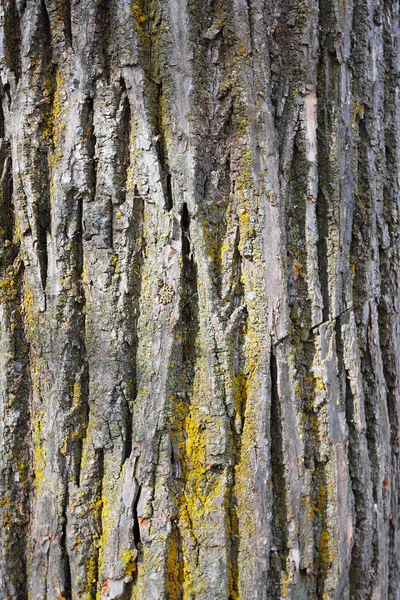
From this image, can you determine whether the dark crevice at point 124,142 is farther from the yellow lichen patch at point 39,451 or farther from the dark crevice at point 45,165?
the yellow lichen patch at point 39,451

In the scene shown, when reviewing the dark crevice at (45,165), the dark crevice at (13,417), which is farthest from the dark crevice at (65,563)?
the dark crevice at (45,165)

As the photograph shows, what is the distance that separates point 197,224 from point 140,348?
0.31 meters

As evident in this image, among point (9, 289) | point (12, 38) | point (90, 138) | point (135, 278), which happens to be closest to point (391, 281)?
point (135, 278)

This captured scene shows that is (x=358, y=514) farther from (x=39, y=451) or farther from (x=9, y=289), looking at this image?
(x=9, y=289)

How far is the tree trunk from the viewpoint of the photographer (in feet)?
3.30

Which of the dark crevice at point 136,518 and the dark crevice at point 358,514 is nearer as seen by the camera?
the dark crevice at point 136,518

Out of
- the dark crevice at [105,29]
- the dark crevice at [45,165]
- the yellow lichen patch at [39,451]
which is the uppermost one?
the dark crevice at [105,29]

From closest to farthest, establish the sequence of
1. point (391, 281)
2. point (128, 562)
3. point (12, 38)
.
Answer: point (128, 562) < point (12, 38) < point (391, 281)

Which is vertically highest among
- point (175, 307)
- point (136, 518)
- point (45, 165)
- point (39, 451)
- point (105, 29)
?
point (105, 29)

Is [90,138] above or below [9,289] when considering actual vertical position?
above

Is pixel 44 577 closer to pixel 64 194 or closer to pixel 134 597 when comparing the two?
pixel 134 597

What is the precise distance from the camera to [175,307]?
3.34 feet

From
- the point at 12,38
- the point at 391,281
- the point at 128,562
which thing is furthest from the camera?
the point at 391,281

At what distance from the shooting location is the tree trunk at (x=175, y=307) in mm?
1005
